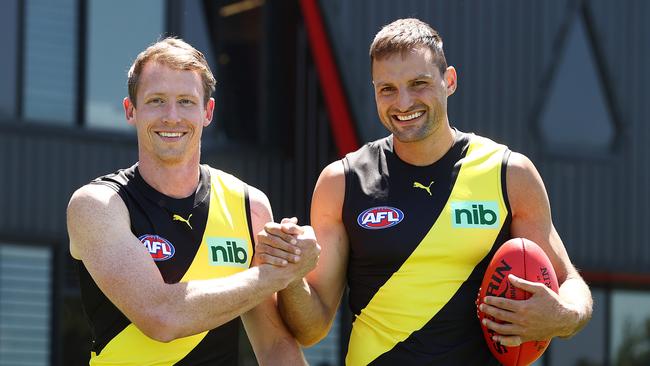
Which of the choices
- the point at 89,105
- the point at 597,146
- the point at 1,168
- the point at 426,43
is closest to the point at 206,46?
the point at 89,105

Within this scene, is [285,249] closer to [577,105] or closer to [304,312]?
[304,312]

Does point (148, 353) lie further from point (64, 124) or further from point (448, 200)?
point (64, 124)

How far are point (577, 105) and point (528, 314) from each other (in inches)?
356

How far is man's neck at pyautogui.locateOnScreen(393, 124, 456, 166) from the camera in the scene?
14.8ft

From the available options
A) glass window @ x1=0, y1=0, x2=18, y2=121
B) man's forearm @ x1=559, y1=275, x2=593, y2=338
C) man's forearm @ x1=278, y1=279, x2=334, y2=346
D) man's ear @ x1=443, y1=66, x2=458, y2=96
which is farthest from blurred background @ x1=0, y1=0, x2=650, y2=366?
man's forearm @ x1=559, y1=275, x2=593, y2=338

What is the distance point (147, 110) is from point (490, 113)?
789 centimetres

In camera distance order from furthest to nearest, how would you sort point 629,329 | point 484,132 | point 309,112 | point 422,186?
point 629,329
point 484,132
point 309,112
point 422,186

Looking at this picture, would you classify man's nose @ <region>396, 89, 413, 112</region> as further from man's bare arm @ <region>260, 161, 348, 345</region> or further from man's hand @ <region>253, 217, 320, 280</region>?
man's hand @ <region>253, 217, 320, 280</region>

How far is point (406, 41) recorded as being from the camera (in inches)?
173

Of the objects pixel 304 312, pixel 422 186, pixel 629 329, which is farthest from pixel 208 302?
pixel 629 329

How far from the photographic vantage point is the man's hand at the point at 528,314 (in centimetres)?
409

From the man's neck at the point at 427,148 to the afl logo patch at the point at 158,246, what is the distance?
3.23 ft

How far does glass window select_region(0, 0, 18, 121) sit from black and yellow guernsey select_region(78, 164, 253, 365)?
6.31 meters

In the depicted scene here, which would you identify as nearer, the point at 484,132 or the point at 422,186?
the point at 422,186
